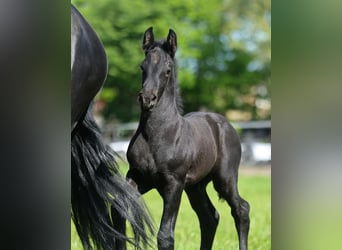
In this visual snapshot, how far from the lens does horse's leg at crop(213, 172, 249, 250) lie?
3680mm

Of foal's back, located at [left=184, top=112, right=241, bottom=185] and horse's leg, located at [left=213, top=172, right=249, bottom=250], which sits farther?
horse's leg, located at [left=213, top=172, right=249, bottom=250]

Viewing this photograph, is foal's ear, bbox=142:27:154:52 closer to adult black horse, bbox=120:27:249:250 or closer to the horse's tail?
adult black horse, bbox=120:27:249:250

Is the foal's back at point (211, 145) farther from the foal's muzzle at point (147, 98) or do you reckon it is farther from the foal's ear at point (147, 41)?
the foal's ear at point (147, 41)

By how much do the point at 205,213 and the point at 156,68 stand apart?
1.13 meters

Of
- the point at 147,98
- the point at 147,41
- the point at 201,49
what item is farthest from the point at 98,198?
the point at 201,49

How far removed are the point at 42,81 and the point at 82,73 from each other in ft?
1.10

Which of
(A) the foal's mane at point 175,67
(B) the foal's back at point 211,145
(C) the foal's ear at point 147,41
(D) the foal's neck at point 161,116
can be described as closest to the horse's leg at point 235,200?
(B) the foal's back at point 211,145

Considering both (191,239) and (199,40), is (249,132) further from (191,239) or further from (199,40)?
(191,239)

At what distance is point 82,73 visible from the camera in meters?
2.94

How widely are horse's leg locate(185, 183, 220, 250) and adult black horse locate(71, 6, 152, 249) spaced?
0.59 meters

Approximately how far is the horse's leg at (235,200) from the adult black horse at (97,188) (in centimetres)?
59

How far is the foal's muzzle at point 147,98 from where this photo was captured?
3.12 metres

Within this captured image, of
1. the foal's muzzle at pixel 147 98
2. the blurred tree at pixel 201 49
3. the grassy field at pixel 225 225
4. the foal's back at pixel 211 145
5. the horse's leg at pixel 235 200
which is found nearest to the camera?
the foal's muzzle at pixel 147 98

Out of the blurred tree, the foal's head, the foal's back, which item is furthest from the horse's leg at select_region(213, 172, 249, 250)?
the blurred tree
